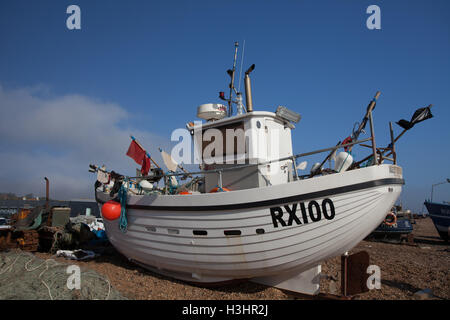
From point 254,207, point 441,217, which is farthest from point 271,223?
point 441,217

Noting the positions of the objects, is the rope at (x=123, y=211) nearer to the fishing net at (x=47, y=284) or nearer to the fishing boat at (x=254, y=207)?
the fishing boat at (x=254, y=207)

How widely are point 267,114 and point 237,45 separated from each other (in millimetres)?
2517

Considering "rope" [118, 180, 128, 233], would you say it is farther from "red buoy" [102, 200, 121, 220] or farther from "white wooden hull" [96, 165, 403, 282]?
"white wooden hull" [96, 165, 403, 282]

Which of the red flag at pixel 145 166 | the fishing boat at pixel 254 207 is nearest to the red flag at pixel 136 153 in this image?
the red flag at pixel 145 166

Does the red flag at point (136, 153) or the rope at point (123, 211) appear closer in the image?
the rope at point (123, 211)

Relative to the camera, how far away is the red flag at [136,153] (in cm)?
641

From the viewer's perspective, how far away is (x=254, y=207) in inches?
167

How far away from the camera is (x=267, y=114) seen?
5500 mm

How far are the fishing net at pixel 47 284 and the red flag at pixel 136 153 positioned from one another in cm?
266

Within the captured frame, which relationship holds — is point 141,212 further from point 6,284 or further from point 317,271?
point 317,271

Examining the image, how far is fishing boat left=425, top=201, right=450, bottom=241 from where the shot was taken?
13727mm

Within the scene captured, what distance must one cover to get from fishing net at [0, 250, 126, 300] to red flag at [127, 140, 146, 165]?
105 inches

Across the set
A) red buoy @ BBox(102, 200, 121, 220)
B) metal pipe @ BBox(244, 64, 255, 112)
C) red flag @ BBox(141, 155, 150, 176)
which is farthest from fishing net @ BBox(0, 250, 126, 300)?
metal pipe @ BBox(244, 64, 255, 112)

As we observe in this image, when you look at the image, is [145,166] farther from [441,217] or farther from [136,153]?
[441,217]
